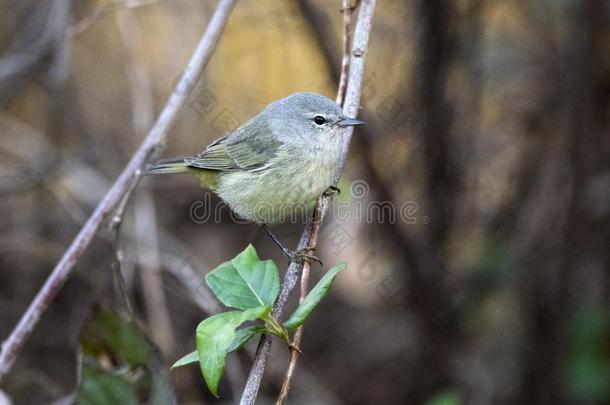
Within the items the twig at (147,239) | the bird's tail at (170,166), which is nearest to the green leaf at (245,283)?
the bird's tail at (170,166)

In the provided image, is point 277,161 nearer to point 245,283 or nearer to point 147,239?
point 147,239

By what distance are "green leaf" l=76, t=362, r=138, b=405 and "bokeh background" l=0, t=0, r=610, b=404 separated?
1529mm

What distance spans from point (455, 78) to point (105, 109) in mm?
3294

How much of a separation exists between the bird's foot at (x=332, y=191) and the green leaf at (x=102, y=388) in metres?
1.54

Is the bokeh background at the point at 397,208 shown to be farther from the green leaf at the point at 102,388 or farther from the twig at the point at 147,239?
the green leaf at the point at 102,388

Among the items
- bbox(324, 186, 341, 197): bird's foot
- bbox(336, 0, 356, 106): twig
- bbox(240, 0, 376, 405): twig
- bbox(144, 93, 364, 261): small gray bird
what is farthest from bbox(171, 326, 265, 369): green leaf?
bbox(324, 186, 341, 197): bird's foot

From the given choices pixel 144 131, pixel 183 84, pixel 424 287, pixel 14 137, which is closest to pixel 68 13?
pixel 144 131

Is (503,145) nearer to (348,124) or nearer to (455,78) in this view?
(455,78)

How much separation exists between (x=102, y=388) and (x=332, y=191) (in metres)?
1.67

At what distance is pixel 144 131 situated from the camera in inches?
187

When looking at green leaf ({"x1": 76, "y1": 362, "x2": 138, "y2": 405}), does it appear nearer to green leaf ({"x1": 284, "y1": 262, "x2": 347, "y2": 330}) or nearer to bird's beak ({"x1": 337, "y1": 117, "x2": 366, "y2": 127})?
green leaf ({"x1": 284, "y1": 262, "x2": 347, "y2": 330})

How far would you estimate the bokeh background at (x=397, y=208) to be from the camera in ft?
15.1

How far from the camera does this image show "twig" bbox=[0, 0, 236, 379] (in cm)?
271

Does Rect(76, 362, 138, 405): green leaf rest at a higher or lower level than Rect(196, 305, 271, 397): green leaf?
lower
